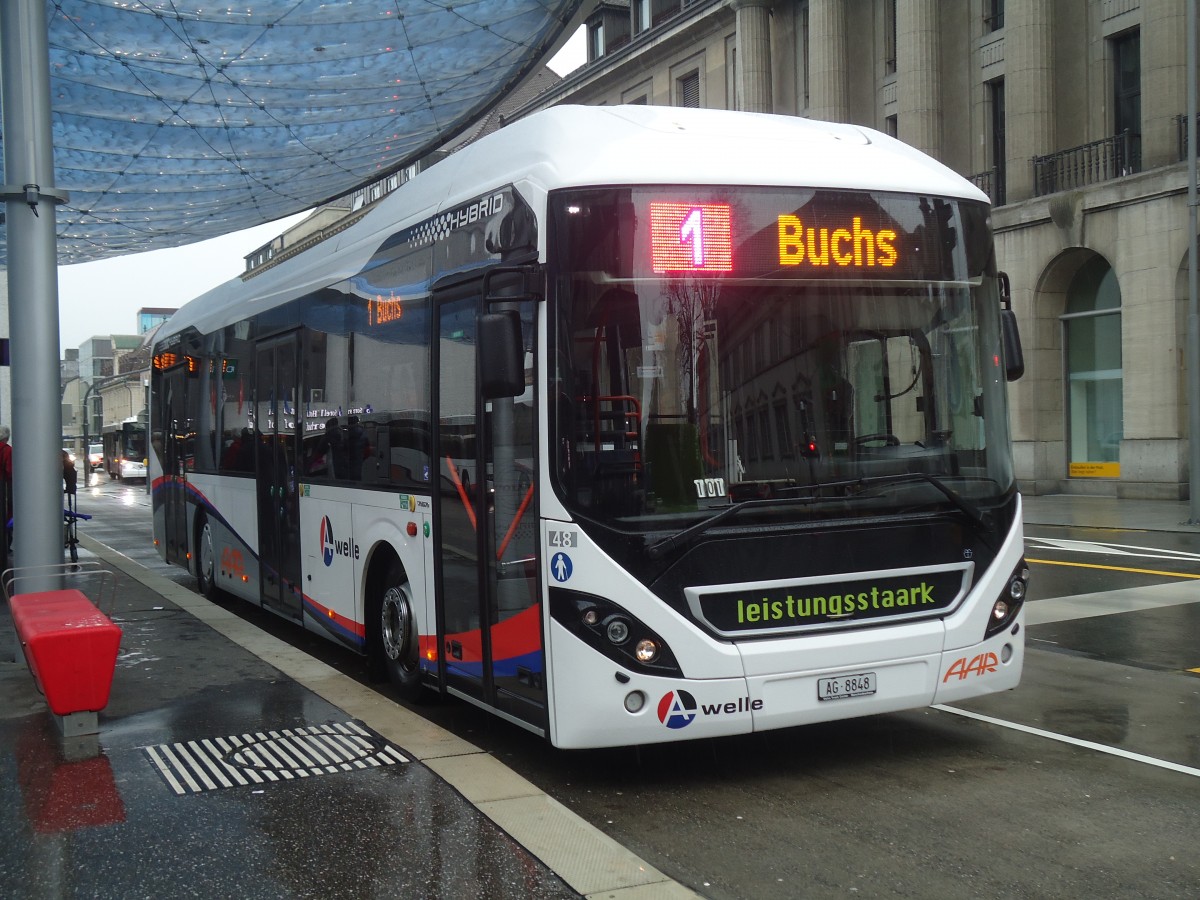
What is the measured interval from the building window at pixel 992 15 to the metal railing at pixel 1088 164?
172 inches

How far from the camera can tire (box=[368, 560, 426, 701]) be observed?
7797 mm

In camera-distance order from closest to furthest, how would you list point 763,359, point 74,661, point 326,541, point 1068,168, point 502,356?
point 502,356, point 763,359, point 74,661, point 326,541, point 1068,168

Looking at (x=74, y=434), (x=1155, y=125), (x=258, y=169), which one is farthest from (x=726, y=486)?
(x=74, y=434)

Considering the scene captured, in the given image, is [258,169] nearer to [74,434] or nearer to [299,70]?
[299,70]

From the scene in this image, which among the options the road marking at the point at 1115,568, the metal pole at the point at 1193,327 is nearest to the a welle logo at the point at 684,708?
the road marking at the point at 1115,568

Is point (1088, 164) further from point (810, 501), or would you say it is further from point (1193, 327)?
point (810, 501)

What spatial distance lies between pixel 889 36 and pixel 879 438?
32.2m

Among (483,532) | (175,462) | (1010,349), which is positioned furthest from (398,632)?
(175,462)

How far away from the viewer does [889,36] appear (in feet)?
116

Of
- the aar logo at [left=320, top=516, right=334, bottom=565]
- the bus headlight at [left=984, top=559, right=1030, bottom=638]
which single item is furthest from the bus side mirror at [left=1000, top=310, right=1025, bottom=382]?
the aar logo at [left=320, top=516, right=334, bottom=565]

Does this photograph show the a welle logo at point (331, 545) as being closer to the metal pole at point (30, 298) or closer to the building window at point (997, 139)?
the metal pole at point (30, 298)

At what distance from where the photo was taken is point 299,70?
25031 mm

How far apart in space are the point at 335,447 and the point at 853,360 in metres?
4.31

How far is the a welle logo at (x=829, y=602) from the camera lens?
19.0 ft
